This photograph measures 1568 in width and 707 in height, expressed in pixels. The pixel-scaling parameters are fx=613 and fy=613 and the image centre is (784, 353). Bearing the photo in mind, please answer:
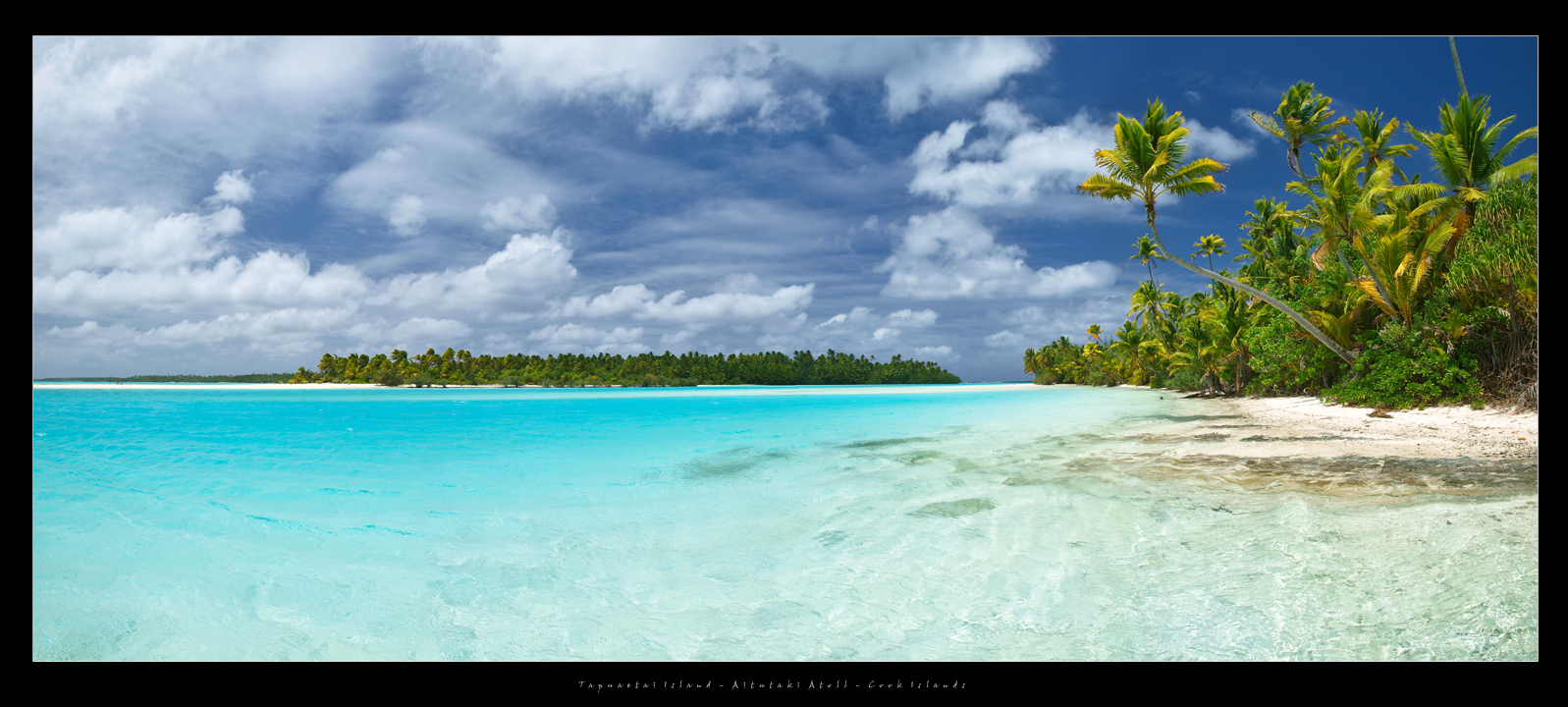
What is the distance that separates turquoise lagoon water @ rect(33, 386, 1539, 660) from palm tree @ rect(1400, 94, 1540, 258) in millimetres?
10797

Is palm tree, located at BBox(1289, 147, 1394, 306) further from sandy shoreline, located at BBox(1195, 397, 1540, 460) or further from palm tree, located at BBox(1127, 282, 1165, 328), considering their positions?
palm tree, located at BBox(1127, 282, 1165, 328)

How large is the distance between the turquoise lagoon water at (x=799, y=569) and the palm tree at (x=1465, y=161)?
10.8 m

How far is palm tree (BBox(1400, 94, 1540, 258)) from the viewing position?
12344mm

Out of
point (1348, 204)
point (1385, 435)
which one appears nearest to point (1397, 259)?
point (1348, 204)

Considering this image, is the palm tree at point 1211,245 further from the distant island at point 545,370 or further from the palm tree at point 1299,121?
the distant island at point 545,370

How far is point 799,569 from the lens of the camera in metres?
3.84

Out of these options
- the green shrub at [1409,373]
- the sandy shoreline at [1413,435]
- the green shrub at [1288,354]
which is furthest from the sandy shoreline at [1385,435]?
the green shrub at [1288,354]

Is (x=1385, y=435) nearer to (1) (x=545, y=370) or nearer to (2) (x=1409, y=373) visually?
(2) (x=1409, y=373)

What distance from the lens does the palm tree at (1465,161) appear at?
40.5 ft

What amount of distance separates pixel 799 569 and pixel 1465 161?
1825 cm

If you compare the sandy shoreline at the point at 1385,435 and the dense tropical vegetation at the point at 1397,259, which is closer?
the sandy shoreline at the point at 1385,435
